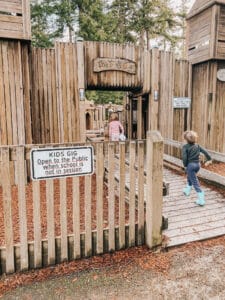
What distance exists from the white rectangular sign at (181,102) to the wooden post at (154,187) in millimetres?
5790

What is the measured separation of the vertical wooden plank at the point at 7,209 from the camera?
2980mm

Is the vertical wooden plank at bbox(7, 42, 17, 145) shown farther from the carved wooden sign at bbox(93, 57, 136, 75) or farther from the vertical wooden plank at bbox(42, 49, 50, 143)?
the carved wooden sign at bbox(93, 57, 136, 75)

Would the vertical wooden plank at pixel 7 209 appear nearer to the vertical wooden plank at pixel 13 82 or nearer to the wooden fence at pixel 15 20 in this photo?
the vertical wooden plank at pixel 13 82

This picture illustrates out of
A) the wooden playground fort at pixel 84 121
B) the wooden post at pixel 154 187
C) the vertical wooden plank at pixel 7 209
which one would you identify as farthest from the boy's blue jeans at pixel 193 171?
the vertical wooden plank at pixel 7 209

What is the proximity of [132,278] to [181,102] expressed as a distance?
7183 mm

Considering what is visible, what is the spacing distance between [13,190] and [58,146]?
3.32 metres

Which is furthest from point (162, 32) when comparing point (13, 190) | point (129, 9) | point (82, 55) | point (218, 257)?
point (218, 257)

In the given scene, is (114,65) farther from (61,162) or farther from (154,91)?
(61,162)

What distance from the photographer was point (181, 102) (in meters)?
9.04

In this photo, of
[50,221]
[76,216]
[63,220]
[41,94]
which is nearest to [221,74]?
[41,94]

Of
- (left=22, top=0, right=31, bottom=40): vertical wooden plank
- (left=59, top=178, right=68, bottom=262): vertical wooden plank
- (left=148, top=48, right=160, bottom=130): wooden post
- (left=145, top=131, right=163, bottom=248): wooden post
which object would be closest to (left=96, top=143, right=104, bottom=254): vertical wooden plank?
(left=59, top=178, right=68, bottom=262): vertical wooden plank

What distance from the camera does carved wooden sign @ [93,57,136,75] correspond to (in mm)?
7641

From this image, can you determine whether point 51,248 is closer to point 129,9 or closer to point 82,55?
point 82,55

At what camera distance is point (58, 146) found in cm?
318
